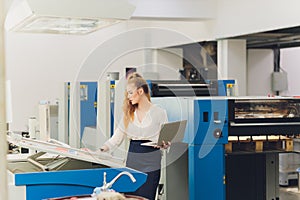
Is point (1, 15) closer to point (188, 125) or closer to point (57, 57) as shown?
point (188, 125)

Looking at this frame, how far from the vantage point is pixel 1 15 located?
2.88 ft

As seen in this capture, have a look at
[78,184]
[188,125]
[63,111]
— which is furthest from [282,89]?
[78,184]

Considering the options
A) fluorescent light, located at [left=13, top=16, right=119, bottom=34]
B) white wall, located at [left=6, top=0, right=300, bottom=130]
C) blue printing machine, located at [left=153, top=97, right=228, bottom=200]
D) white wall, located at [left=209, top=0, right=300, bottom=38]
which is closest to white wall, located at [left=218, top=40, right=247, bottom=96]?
white wall, located at [left=209, top=0, right=300, bottom=38]

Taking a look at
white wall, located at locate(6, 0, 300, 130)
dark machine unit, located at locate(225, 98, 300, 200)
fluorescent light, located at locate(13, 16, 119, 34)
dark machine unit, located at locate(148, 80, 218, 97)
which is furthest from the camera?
white wall, located at locate(6, 0, 300, 130)

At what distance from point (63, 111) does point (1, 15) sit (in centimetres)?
687

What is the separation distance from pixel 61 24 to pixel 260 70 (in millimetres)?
4751

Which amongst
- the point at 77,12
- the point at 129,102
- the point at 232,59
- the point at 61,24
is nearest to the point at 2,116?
the point at 129,102

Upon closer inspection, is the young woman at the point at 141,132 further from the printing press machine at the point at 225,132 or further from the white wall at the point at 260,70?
the white wall at the point at 260,70

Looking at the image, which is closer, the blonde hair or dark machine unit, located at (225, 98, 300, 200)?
the blonde hair

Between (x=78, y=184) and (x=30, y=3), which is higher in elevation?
(x=30, y=3)

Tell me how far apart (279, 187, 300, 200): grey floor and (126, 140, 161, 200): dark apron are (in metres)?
3.07

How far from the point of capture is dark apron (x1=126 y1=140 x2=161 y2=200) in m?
4.08

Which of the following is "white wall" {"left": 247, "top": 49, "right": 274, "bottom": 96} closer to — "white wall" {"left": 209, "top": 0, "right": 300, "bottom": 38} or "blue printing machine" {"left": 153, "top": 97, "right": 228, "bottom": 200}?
"white wall" {"left": 209, "top": 0, "right": 300, "bottom": 38}

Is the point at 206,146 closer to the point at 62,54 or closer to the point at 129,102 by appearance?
the point at 129,102
